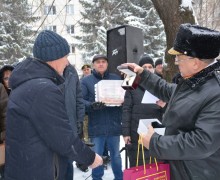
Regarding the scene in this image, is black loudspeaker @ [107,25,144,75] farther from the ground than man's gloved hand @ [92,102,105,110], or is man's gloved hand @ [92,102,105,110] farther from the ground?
black loudspeaker @ [107,25,144,75]

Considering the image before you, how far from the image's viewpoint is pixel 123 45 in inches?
208

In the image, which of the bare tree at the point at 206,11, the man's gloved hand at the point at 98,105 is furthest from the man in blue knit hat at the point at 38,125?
the bare tree at the point at 206,11

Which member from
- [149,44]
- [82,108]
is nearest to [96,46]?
[149,44]

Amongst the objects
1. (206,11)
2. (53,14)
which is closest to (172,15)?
(53,14)

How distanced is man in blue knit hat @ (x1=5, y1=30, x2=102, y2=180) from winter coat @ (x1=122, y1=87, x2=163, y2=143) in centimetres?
196

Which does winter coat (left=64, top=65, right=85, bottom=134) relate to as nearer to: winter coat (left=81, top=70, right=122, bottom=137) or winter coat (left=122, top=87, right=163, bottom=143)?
winter coat (left=81, top=70, right=122, bottom=137)

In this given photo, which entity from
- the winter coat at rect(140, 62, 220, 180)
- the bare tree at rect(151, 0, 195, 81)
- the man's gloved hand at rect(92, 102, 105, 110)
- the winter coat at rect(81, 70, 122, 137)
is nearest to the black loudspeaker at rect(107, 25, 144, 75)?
the bare tree at rect(151, 0, 195, 81)

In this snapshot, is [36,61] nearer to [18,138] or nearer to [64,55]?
[64,55]

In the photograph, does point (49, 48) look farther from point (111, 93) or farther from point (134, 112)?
point (111, 93)

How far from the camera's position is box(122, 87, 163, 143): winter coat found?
13.6ft

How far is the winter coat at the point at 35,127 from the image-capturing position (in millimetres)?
2074

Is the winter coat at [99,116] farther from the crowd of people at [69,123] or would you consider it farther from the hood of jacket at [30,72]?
the hood of jacket at [30,72]

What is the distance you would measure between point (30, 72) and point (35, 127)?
384mm

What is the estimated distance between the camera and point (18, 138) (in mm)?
2127
